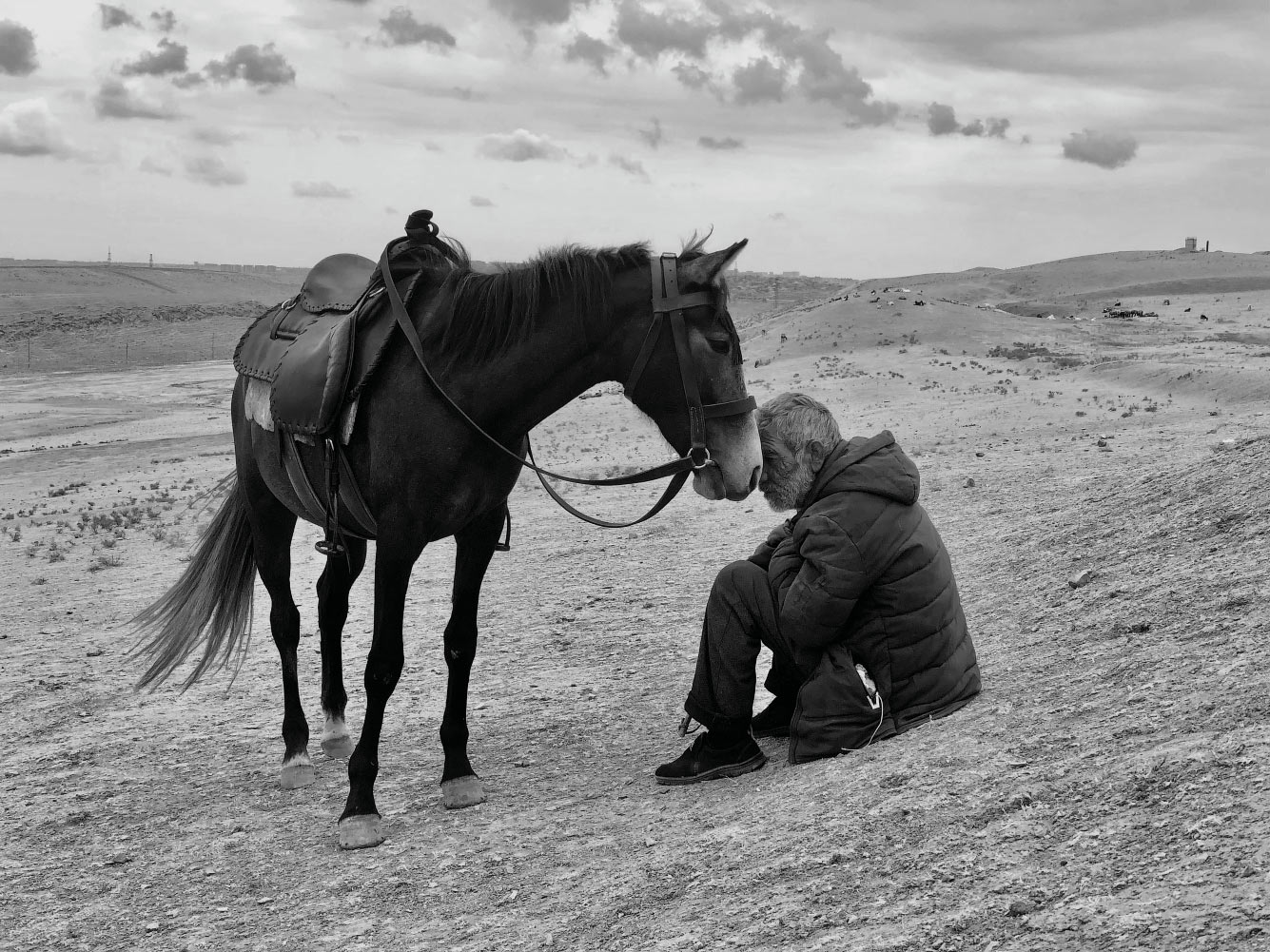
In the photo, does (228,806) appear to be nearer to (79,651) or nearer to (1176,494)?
(79,651)

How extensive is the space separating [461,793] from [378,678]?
656mm

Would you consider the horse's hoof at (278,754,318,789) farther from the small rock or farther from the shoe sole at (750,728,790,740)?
the small rock

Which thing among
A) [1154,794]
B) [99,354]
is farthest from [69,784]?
[99,354]

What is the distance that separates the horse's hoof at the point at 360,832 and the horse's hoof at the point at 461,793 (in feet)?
1.22

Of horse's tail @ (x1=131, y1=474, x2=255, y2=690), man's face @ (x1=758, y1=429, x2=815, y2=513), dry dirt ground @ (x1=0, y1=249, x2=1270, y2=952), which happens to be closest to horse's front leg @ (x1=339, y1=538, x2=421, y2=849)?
dry dirt ground @ (x1=0, y1=249, x2=1270, y2=952)

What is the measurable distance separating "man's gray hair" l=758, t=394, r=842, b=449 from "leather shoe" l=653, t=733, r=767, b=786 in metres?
1.30

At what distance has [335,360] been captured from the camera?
5.08m

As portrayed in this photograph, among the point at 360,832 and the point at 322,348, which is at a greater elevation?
the point at 322,348

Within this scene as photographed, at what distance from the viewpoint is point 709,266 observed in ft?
14.5

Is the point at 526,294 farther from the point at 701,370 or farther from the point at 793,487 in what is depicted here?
the point at 793,487

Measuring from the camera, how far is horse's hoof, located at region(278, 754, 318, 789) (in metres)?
5.74

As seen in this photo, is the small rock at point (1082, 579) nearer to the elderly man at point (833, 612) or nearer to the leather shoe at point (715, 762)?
the elderly man at point (833, 612)

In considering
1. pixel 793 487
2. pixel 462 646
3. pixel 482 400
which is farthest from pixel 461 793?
pixel 793 487

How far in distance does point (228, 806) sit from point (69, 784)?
933mm
